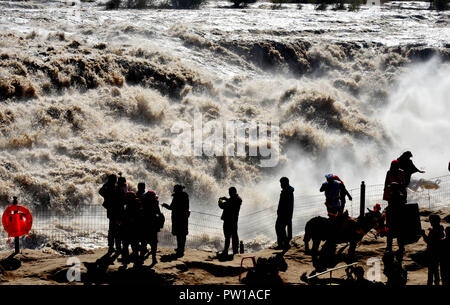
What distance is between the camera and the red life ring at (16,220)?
9070 mm

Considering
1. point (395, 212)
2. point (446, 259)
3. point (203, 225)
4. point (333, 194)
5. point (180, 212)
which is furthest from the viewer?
point (203, 225)

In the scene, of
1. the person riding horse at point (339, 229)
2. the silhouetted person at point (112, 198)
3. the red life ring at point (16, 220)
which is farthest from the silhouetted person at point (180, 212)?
the red life ring at point (16, 220)

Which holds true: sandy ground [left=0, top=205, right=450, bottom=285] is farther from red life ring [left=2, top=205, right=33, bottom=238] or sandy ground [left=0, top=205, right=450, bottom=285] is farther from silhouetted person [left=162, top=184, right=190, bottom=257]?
red life ring [left=2, top=205, right=33, bottom=238]

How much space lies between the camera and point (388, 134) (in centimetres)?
2223

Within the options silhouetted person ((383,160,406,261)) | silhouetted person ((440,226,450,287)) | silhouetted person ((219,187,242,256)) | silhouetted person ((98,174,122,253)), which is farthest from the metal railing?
silhouetted person ((440,226,450,287))

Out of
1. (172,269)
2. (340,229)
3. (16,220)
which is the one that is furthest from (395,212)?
(16,220)

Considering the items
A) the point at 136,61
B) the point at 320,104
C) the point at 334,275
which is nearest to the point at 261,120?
the point at 320,104

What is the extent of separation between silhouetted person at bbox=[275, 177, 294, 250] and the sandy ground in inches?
7.9

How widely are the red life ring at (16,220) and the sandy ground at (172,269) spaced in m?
0.36

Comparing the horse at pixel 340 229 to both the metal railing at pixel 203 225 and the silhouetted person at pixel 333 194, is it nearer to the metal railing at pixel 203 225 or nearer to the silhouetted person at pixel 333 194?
the silhouetted person at pixel 333 194

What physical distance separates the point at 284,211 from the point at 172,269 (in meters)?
2.23

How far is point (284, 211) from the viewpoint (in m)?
9.58

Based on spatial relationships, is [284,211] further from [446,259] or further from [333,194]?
[446,259]

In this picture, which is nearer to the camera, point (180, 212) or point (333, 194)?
point (333, 194)
